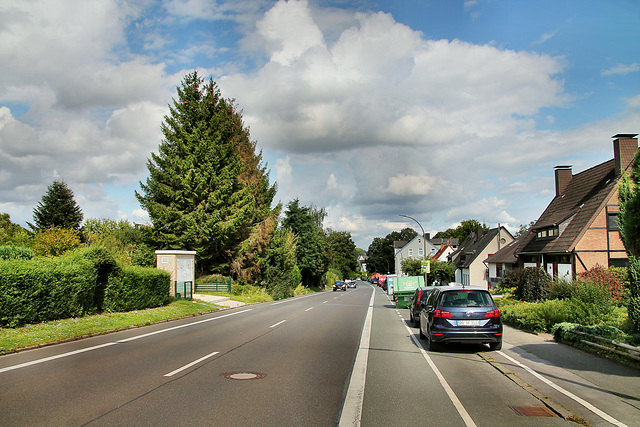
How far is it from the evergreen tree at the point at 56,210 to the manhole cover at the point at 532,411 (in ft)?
178

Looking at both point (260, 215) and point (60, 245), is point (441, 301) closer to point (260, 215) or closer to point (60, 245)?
point (260, 215)

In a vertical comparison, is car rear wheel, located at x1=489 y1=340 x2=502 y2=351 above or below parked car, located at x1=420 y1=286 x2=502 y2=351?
below

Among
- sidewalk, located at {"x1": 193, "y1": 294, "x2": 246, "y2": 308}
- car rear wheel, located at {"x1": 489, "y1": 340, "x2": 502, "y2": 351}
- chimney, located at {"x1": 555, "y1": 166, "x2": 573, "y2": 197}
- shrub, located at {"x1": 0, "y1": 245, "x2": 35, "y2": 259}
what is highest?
Answer: chimney, located at {"x1": 555, "y1": 166, "x2": 573, "y2": 197}

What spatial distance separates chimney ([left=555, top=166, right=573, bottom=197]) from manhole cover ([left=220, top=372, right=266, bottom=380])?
35.0 m

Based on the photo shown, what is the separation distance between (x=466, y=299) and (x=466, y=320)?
2.19 ft

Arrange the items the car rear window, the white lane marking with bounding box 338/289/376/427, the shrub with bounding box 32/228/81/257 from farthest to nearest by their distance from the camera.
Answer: the shrub with bounding box 32/228/81/257, the car rear window, the white lane marking with bounding box 338/289/376/427

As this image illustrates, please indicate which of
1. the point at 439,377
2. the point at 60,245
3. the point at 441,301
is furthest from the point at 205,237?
the point at 439,377

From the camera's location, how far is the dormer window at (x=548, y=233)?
1254 inches

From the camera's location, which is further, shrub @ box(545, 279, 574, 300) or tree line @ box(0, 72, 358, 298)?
tree line @ box(0, 72, 358, 298)

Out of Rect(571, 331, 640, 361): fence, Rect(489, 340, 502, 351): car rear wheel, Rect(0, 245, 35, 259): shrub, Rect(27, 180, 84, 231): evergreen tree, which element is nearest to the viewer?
Rect(571, 331, 640, 361): fence

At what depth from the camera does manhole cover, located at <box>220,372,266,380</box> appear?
8.34 meters

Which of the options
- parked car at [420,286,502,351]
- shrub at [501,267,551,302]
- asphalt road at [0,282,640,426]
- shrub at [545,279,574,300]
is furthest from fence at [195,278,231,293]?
parked car at [420,286,502,351]

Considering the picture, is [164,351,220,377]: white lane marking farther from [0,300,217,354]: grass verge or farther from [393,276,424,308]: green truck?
[393,276,424,308]: green truck

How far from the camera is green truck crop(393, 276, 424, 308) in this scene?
30984 mm
